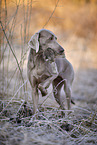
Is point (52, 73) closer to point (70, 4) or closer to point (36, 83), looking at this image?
point (36, 83)

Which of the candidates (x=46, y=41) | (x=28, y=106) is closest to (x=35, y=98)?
(x=28, y=106)

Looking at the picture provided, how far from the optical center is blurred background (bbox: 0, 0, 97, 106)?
10.3ft

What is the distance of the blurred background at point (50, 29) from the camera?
3135mm

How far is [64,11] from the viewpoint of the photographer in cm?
1405

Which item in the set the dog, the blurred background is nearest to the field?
the blurred background

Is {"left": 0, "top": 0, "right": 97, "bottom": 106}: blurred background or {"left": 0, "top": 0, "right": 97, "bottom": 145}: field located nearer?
{"left": 0, "top": 0, "right": 97, "bottom": 145}: field

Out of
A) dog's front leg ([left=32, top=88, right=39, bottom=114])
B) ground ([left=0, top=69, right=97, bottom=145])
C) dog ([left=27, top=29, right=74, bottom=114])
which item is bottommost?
ground ([left=0, top=69, right=97, bottom=145])

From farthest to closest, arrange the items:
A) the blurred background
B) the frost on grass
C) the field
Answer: the blurred background, the field, the frost on grass

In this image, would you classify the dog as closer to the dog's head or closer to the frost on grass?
the dog's head

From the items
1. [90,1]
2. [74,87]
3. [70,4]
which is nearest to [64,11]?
[70,4]

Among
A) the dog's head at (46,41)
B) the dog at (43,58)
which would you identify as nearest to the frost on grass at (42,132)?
the dog at (43,58)

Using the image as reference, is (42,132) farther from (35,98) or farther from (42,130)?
(35,98)

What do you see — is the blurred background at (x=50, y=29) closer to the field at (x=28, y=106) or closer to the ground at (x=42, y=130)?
the field at (x=28, y=106)

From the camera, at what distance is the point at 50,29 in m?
4.04
